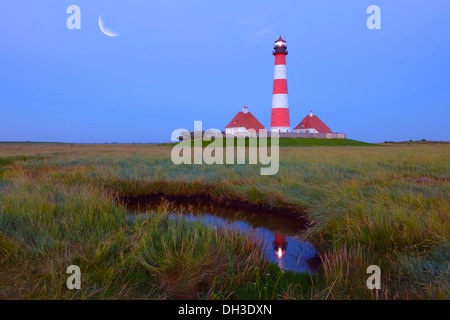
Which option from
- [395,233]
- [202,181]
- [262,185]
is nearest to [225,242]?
[395,233]

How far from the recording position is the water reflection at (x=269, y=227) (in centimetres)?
404

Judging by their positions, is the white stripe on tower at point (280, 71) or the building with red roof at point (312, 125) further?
the building with red roof at point (312, 125)

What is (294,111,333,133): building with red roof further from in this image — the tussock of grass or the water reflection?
the tussock of grass

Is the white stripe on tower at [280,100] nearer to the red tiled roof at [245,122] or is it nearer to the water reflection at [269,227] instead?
the red tiled roof at [245,122]

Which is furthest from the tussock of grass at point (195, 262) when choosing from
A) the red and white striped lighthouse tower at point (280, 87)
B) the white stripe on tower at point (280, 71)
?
the white stripe on tower at point (280, 71)

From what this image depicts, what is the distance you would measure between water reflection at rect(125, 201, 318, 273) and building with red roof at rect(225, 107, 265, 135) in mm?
38337

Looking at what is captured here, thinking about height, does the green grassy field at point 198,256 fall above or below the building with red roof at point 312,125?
below

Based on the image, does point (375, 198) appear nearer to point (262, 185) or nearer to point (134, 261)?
point (262, 185)

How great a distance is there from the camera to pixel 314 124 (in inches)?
2002

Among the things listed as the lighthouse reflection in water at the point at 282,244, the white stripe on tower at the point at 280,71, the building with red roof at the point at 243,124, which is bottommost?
the lighthouse reflection in water at the point at 282,244

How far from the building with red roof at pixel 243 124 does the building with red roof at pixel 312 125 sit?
10.2 m

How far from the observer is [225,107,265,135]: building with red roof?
45.6 metres

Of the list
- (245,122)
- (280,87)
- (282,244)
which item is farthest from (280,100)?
(282,244)

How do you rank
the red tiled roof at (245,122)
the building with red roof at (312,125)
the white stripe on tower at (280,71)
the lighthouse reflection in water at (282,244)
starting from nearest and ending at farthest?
the lighthouse reflection in water at (282,244)
the white stripe on tower at (280,71)
the red tiled roof at (245,122)
the building with red roof at (312,125)
